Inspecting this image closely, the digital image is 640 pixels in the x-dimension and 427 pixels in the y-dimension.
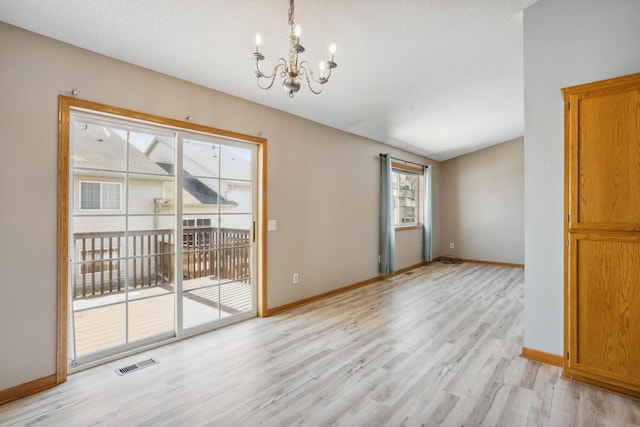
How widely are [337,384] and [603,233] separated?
7.07 feet

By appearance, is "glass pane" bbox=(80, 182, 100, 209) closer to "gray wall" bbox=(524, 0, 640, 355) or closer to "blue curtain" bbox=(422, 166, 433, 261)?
"gray wall" bbox=(524, 0, 640, 355)

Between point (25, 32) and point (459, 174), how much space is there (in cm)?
775

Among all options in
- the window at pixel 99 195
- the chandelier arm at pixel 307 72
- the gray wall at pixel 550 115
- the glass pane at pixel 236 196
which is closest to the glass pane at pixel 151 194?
the window at pixel 99 195

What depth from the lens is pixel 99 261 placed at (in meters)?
2.60

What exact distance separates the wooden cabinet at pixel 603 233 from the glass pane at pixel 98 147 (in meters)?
3.63

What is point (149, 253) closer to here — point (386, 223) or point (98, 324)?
point (98, 324)

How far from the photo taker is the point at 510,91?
163 inches

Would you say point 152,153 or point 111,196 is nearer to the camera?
point 111,196

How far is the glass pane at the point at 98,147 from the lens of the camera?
2.49 meters

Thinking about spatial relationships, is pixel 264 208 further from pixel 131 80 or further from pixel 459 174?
pixel 459 174

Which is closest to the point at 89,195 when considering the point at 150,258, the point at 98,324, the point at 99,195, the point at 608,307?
the point at 99,195

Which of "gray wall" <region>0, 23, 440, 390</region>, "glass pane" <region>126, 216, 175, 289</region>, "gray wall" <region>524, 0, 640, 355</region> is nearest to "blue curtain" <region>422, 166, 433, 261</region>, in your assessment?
"gray wall" <region>0, 23, 440, 390</region>

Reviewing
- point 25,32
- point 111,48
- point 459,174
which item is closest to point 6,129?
point 25,32

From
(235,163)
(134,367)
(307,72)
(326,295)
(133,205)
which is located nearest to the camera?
(134,367)
